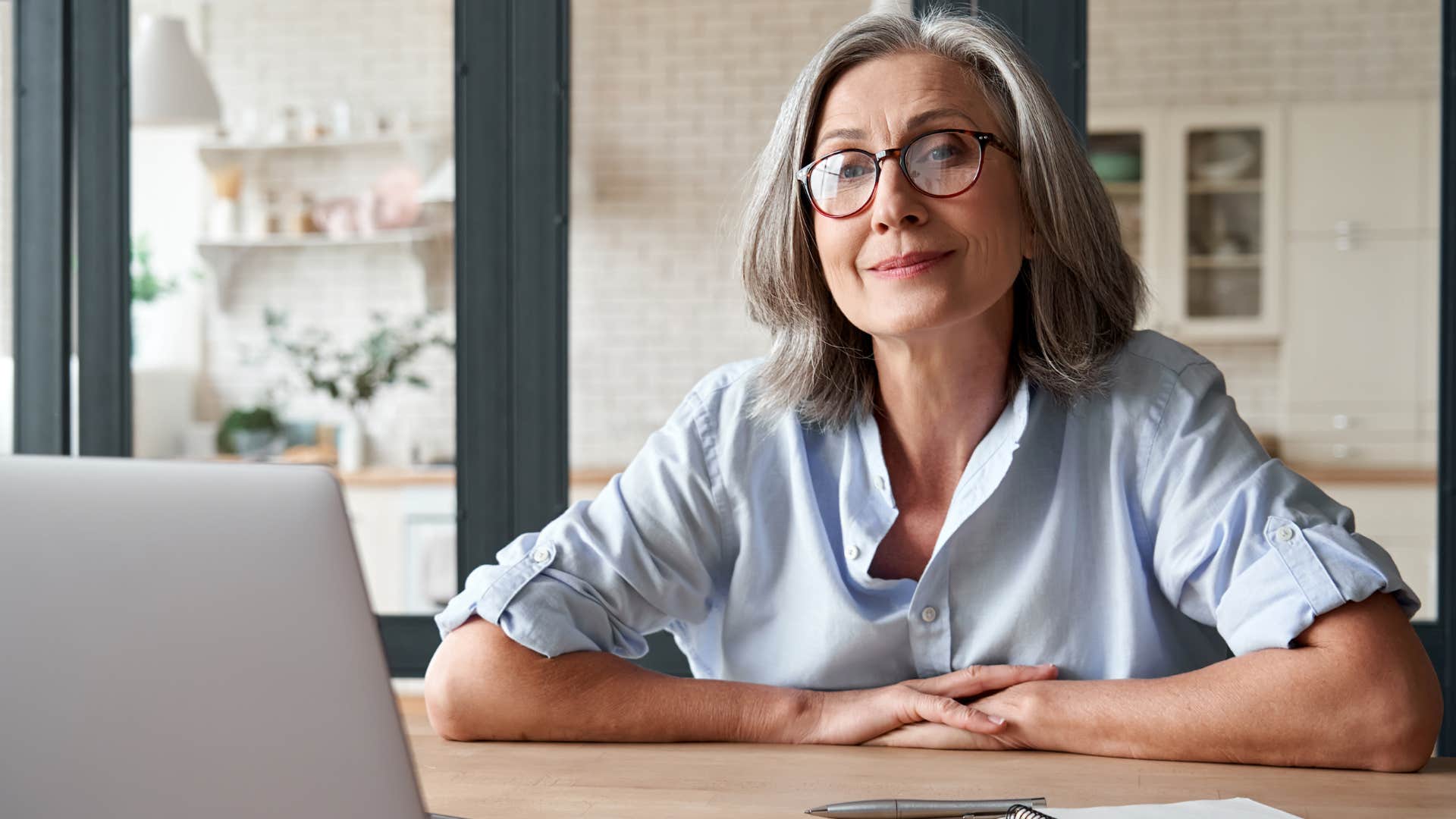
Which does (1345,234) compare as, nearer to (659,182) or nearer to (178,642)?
(659,182)

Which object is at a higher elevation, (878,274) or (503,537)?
(878,274)

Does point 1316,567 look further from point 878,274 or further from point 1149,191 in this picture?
point 1149,191

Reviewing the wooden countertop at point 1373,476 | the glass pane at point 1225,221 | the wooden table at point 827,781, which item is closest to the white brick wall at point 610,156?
the glass pane at point 1225,221

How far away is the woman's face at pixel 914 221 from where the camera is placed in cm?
144

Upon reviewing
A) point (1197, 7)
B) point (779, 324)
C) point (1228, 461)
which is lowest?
point (1228, 461)

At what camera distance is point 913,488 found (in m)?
1.54

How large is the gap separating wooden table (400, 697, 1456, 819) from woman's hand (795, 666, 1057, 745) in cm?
3

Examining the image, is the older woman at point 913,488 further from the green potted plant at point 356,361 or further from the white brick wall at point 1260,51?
the white brick wall at point 1260,51

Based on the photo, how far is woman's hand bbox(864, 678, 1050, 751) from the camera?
119 centimetres

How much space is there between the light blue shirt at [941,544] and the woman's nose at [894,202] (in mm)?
255

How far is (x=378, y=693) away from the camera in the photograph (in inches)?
24.2

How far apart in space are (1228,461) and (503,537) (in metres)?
1.24

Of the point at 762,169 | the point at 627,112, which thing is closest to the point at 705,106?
the point at 627,112

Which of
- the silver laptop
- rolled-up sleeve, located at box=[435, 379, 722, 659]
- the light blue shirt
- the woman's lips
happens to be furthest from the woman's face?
the silver laptop
